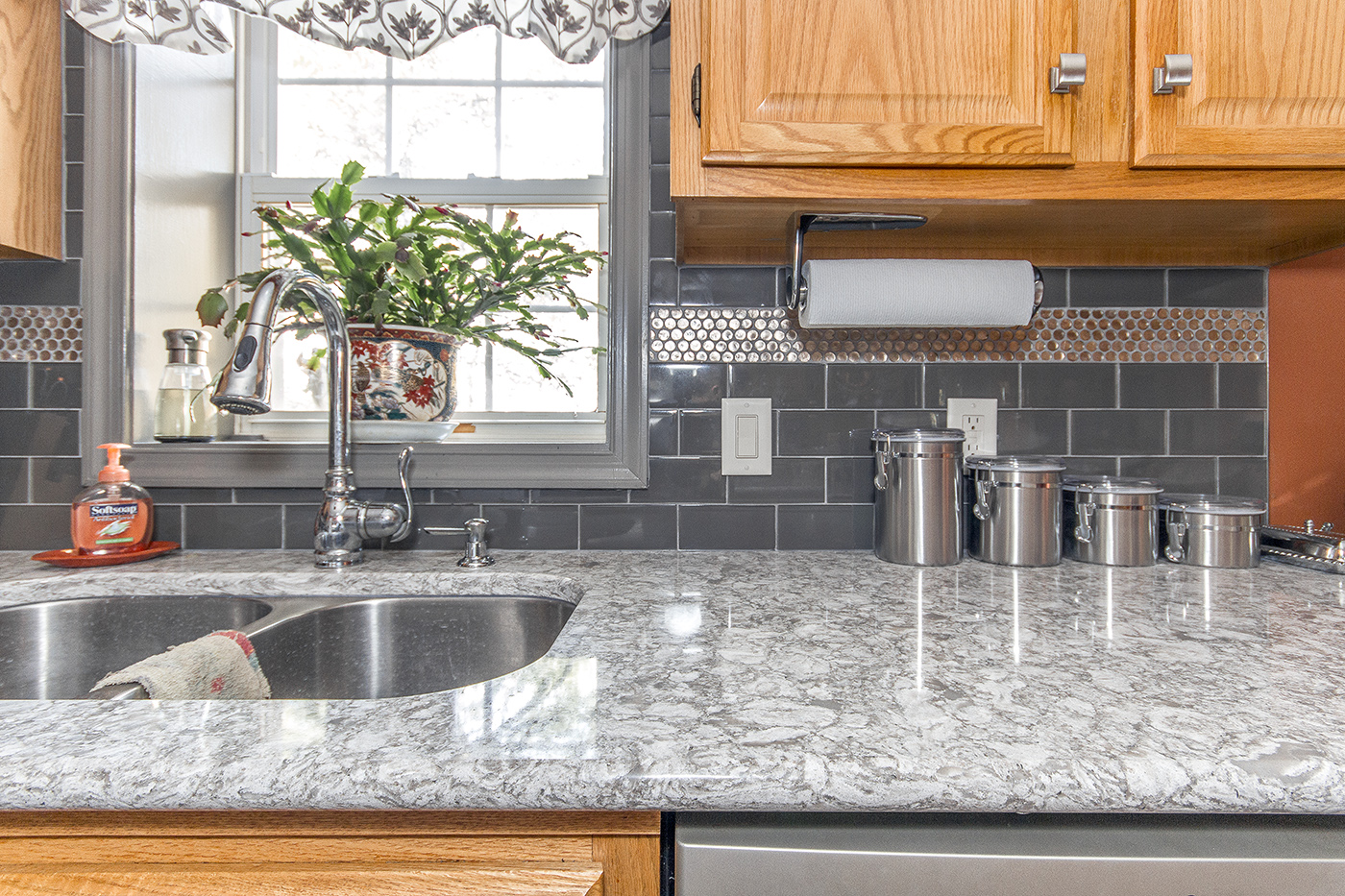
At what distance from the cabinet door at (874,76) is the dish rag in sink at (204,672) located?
2.64ft

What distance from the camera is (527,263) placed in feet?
4.17

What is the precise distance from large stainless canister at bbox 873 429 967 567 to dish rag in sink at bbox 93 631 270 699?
871 mm

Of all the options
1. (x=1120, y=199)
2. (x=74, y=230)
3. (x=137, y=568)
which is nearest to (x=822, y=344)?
(x=1120, y=199)

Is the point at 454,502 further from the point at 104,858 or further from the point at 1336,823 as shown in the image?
the point at 1336,823

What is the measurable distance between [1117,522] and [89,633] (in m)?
1.48

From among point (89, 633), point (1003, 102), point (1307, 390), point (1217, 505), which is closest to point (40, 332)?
point (89, 633)

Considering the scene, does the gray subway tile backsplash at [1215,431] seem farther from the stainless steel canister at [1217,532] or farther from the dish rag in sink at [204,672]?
the dish rag in sink at [204,672]

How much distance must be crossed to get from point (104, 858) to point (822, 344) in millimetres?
1073

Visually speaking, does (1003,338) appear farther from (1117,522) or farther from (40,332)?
(40,332)

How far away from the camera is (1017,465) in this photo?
1.01m

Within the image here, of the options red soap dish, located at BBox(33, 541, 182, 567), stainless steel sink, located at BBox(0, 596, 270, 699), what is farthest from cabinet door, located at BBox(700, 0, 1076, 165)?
red soap dish, located at BBox(33, 541, 182, 567)

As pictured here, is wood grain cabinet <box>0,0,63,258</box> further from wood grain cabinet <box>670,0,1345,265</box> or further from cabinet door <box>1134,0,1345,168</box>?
cabinet door <box>1134,0,1345,168</box>

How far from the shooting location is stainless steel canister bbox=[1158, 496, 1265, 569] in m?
1.00

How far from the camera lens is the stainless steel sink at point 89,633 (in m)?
0.95
